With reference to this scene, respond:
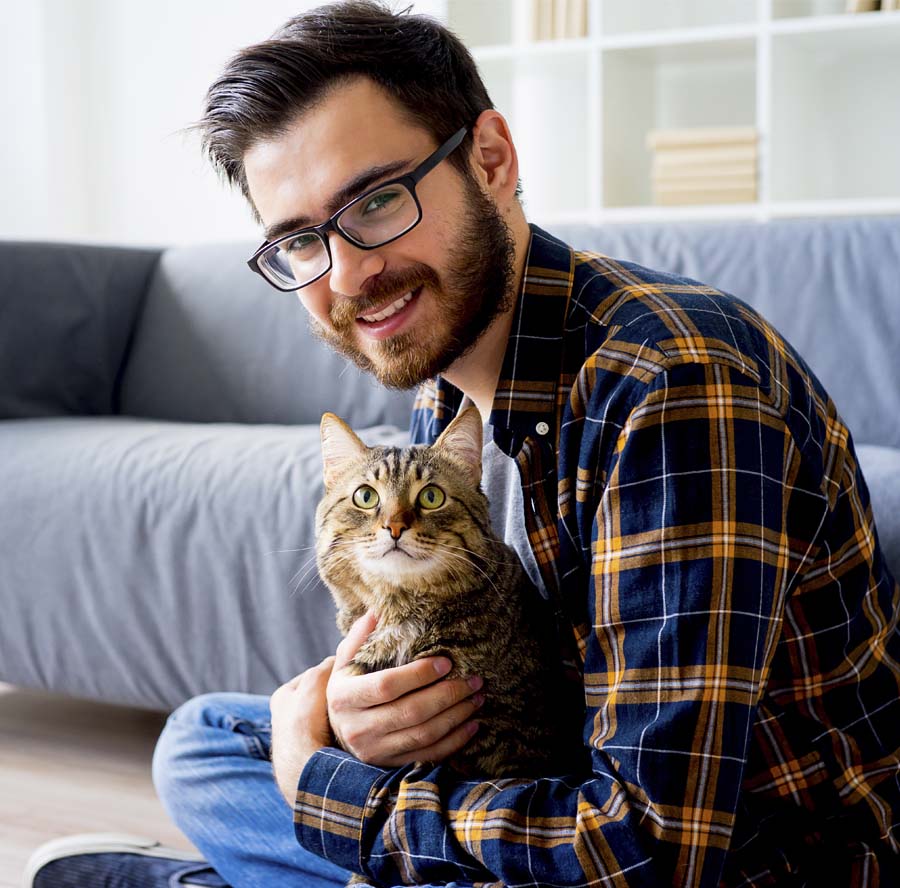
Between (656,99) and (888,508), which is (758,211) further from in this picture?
(888,508)

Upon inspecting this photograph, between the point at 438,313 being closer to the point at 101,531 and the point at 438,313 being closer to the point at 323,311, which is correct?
the point at 323,311

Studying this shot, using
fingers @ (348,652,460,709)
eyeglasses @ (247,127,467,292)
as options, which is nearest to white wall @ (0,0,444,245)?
eyeglasses @ (247,127,467,292)

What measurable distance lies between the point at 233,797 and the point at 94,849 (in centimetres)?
25

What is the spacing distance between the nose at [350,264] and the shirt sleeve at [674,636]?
323 millimetres

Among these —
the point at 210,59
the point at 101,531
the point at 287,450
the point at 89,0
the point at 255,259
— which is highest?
the point at 89,0

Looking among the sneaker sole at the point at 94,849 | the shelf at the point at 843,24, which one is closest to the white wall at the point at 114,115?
the shelf at the point at 843,24

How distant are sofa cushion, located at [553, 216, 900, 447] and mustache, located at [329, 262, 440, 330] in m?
1.12

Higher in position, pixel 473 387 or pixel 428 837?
pixel 473 387

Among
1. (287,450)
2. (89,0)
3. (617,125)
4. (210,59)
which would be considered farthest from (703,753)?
(89,0)

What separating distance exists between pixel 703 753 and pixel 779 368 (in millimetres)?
339

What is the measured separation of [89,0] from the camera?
401 cm

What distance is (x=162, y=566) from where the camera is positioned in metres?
1.84

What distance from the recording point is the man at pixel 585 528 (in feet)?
2.71

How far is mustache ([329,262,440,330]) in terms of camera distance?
3.46 ft
